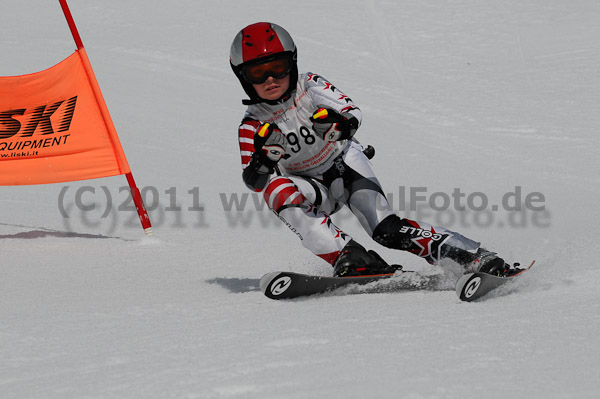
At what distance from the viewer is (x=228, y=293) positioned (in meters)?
4.91

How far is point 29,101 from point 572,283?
451 cm

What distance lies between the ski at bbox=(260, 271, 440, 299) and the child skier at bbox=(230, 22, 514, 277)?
0.09 meters

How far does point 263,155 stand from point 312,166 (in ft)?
1.72

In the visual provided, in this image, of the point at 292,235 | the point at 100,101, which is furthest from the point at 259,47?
the point at 292,235

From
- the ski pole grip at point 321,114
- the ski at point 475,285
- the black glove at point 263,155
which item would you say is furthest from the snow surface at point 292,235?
the ski pole grip at point 321,114

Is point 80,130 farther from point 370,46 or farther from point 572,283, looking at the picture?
point 370,46

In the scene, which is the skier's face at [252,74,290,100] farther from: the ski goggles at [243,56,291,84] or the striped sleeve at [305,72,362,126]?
the striped sleeve at [305,72,362,126]

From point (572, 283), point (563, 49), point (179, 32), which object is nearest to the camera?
point (572, 283)

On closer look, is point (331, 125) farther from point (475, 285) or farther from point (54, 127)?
point (54, 127)

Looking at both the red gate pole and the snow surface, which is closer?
the snow surface

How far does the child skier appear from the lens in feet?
15.8

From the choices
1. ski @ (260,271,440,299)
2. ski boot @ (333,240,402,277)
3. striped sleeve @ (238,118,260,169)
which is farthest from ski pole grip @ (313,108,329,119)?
ski @ (260,271,440,299)

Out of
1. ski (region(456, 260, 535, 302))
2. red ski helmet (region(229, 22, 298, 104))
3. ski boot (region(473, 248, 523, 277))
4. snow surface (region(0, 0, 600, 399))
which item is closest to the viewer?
snow surface (region(0, 0, 600, 399))

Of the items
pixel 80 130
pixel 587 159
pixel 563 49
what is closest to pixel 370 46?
pixel 563 49
